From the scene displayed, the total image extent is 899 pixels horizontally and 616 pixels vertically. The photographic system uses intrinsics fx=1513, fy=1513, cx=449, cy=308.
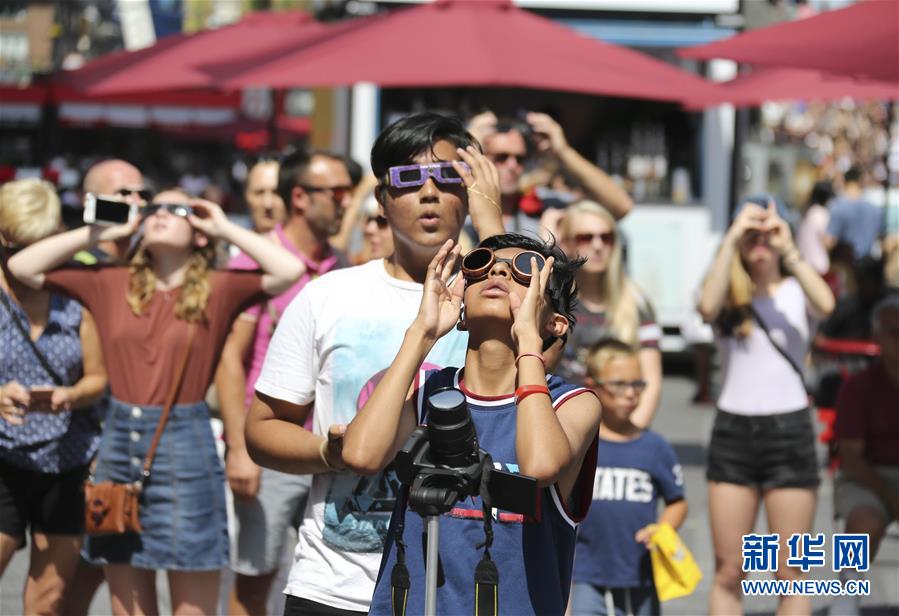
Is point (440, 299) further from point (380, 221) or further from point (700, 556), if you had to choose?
point (700, 556)

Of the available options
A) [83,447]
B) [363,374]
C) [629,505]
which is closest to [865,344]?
[629,505]

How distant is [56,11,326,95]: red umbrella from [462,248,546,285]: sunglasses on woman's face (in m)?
6.01

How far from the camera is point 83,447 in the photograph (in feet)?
18.4

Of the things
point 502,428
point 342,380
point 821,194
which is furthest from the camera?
point 821,194

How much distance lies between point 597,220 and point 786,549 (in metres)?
1.57

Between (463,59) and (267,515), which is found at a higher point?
(463,59)

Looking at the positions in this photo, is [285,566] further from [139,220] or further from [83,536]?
[139,220]

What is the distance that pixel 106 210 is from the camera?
534 cm

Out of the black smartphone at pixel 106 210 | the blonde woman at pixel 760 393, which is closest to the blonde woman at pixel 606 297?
the blonde woman at pixel 760 393

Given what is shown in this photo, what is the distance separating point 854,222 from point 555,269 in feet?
47.7

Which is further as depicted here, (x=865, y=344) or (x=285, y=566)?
(x=865, y=344)

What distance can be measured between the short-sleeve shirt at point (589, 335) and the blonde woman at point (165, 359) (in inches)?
54.1

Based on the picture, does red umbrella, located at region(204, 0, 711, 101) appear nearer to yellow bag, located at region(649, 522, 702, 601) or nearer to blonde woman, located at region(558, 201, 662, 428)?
blonde woman, located at region(558, 201, 662, 428)

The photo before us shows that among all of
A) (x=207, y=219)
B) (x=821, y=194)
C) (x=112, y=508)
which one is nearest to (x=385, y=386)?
(x=112, y=508)
